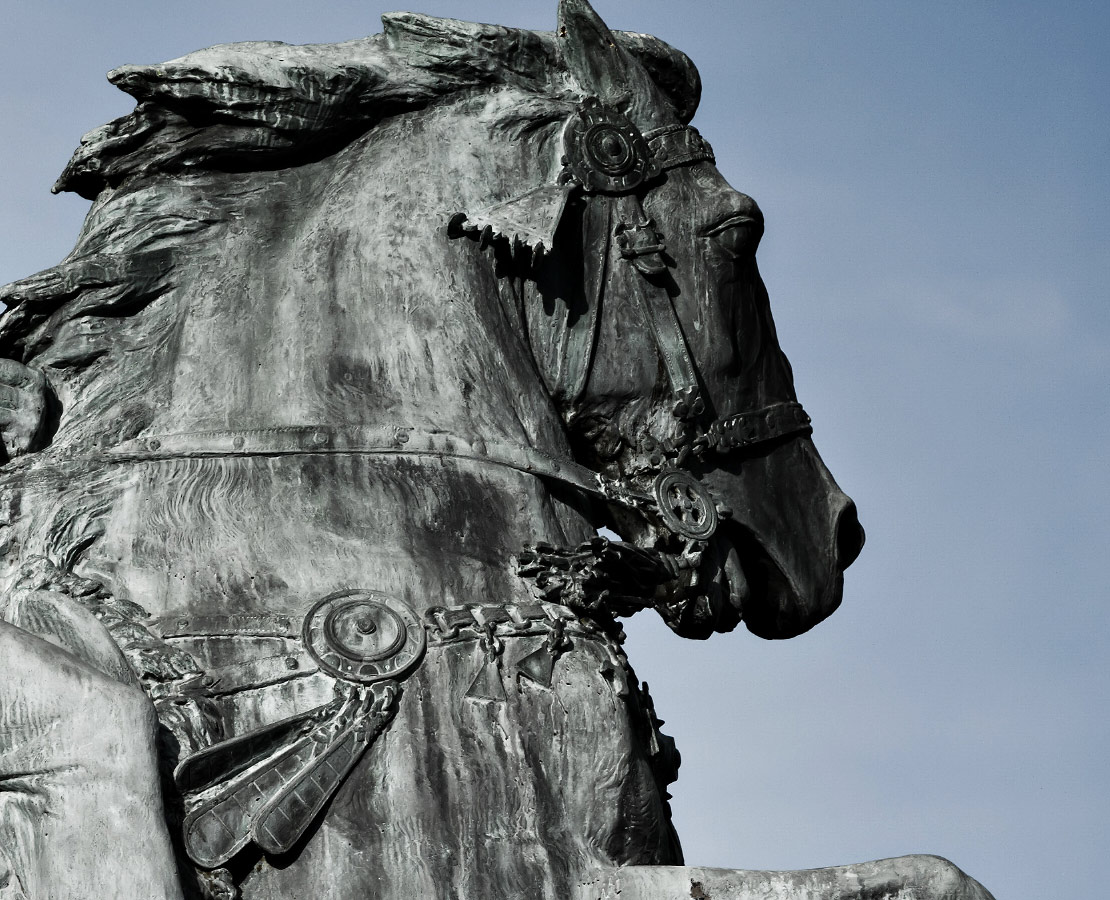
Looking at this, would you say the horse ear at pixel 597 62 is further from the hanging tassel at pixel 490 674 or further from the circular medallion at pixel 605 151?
the hanging tassel at pixel 490 674

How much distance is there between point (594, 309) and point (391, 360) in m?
0.79

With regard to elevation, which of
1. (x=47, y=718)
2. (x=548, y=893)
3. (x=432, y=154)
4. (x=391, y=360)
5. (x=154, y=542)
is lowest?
(x=548, y=893)

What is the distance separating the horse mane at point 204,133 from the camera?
25.2ft

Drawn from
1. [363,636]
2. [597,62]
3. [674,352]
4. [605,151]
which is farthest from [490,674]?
[597,62]

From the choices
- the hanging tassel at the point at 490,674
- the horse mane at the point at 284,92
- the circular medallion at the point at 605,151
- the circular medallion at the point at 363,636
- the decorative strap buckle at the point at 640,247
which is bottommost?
the hanging tassel at the point at 490,674

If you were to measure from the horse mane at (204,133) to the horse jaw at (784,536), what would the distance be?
132 cm

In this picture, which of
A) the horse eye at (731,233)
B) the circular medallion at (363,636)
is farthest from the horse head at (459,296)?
the circular medallion at (363,636)

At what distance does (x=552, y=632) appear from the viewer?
7055 millimetres

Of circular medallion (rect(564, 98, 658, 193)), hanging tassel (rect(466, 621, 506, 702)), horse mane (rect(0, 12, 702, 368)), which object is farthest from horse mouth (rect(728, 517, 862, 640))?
horse mane (rect(0, 12, 702, 368))

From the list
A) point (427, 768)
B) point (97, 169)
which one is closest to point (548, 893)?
point (427, 768)

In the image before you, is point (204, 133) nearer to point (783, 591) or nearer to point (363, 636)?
point (363, 636)

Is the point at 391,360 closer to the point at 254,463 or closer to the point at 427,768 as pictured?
the point at 254,463

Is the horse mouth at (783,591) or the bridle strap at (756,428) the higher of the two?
the bridle strap at (756,428)

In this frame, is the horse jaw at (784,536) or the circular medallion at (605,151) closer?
the circular medallion at (605,151)
